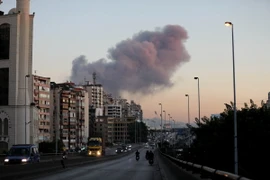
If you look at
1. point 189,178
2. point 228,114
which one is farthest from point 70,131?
point 189,178

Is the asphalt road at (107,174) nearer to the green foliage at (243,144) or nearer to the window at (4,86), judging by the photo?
the green foliage at (243,144)

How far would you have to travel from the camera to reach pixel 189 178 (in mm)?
17969

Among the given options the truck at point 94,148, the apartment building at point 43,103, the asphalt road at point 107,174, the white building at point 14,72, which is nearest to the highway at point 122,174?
the asphalt road at point 107,174

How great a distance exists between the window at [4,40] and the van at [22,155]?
242 feet

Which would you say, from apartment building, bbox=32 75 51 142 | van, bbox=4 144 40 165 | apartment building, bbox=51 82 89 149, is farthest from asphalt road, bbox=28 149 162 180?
apartment building, bbox=51 82 89 149

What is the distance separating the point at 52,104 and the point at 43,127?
17.0 m

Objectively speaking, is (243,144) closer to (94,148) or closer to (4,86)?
(94,148)

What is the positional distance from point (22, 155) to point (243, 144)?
67.5ft

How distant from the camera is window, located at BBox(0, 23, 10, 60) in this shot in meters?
112

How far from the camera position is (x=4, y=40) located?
111688mm

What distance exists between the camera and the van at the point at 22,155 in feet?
131

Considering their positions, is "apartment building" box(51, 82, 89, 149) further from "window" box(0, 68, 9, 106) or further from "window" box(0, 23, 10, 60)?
"window" box(0, 23, 10, 60)

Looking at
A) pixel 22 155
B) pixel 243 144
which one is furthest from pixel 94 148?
pixel 243 144

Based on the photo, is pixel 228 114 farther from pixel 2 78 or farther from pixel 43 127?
pixel 43 127
